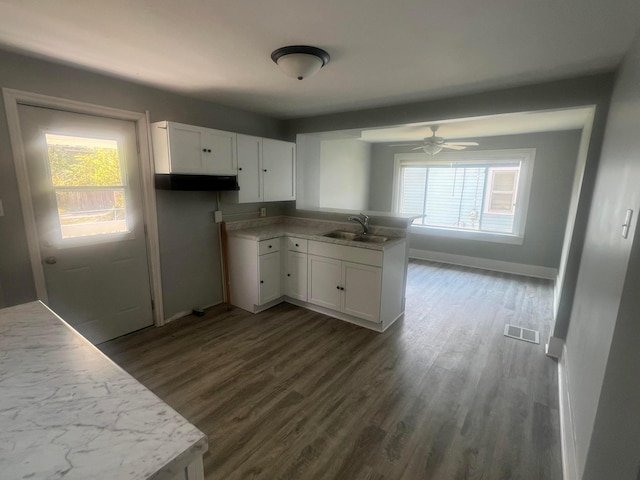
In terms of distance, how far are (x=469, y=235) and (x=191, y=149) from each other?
4.85m

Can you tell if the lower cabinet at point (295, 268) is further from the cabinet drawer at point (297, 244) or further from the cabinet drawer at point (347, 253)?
the cabinet drawer at point (347, 253)

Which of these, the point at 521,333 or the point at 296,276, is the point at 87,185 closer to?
the point at 296,276

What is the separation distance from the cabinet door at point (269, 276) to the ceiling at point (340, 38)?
1.81m

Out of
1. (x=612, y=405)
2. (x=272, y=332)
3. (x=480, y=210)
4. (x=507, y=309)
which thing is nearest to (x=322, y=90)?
(x=272, y=332)

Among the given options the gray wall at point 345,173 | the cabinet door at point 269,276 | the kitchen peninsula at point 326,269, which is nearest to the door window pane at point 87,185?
the kitchen peninsula at point 326,269

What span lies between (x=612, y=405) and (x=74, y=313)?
11.6ft

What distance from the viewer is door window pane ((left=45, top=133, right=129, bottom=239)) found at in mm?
2416

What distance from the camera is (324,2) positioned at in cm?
144

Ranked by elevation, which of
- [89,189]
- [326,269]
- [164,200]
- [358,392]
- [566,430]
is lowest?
[358,392]

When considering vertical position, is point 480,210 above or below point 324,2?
below

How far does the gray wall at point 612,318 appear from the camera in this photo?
1009mm

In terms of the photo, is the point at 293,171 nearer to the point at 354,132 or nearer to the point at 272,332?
the point at 354,132

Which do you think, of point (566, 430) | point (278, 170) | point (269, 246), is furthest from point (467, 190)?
point (566, 430)

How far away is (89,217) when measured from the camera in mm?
2609
